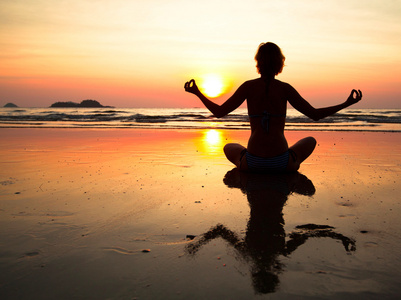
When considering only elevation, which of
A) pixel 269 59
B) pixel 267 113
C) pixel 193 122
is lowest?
pixel 193 122

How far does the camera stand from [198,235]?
2.35 metres

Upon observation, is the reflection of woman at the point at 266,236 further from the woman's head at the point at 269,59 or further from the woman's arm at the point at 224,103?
the woman's head at the point at 269,59

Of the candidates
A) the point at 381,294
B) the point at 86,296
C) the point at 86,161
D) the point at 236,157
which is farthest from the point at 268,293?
the point at 86,161

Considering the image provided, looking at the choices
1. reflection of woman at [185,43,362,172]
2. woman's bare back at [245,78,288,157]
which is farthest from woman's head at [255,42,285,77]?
woman's bare back at [245,78,288,157]

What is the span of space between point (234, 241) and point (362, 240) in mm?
882

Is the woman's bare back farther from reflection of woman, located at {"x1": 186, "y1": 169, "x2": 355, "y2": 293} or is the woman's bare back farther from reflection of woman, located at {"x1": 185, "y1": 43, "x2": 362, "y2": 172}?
reflection of woman, located at {"x1": 186, "y1": 169, "x2": 355, "y2": 293}

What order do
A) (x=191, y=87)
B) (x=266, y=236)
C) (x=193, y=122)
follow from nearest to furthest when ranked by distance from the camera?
(x=266, y=236) < (x=191, y=87) < (x=193, y=122)

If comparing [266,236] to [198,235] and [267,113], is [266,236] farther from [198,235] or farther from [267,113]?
[267,113]

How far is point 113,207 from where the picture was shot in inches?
119

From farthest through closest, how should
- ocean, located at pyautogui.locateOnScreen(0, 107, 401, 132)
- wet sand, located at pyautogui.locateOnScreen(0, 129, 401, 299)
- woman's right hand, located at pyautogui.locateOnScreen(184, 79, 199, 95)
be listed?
ocean, located at pyautogui.locateOnScreen(0, 107, 401, 132) → woman's right hand, located at pyautogui.locateOnScreen(184, 79, 199, 95) → wet sand, located at pyautogui.locateOnScreen(0, 129, 401, 299)

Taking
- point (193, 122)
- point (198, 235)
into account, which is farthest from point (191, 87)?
point (193, 122)

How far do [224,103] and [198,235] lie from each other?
7.31 feet

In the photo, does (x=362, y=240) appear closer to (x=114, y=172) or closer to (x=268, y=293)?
(x=268, y=293)

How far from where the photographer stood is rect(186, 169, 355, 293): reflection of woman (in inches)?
71.9
